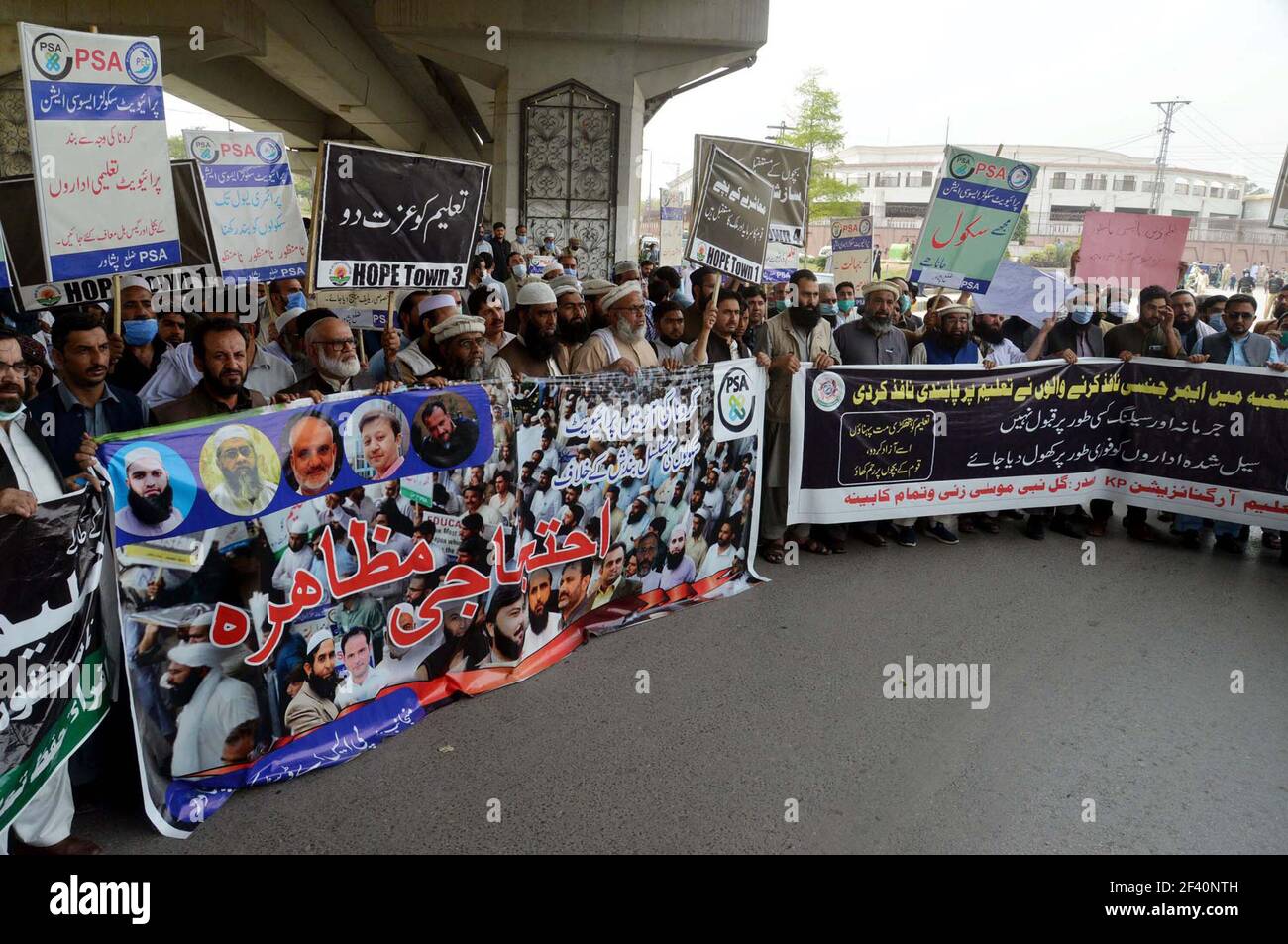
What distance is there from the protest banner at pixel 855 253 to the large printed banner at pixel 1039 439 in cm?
768

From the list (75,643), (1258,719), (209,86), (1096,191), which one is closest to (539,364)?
(75,643)

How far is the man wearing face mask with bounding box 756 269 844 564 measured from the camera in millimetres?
6914

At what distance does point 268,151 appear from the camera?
20.4 feet

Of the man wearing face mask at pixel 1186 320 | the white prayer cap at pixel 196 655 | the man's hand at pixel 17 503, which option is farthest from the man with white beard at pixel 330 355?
the man wearing face mask at pixel 1186 320

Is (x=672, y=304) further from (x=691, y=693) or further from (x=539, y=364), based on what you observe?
(x=691, y=693)

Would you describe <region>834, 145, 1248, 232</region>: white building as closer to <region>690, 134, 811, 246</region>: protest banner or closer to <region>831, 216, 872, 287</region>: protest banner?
<region>831, 216, 872, 287</region>: protest banner

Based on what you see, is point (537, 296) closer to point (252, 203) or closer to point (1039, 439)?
point (252, 203)

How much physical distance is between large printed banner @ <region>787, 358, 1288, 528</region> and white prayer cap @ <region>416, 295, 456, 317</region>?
2.57 m

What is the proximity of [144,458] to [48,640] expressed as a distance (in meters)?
0.70

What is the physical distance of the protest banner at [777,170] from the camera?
A: 23.2ft

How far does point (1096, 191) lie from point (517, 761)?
107m

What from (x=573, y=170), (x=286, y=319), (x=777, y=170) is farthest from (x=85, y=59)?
(x=573, y=170)

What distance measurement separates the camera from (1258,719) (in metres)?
4.76

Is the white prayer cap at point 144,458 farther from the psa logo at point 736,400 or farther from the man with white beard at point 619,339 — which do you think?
the psa logo at point 736,400
